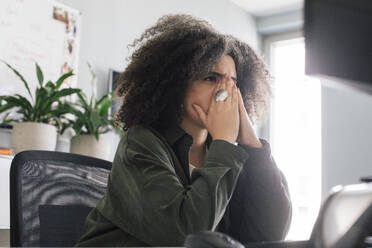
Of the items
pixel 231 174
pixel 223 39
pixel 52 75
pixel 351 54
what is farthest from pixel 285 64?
pixel 351 54

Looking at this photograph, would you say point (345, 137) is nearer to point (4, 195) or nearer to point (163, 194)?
point (4, 195)

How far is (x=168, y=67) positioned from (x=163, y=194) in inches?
15.9

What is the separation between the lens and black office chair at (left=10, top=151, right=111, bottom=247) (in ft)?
2.95

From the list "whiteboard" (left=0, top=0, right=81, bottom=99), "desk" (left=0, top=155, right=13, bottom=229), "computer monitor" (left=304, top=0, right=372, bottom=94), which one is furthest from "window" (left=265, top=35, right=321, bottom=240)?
"computer monitor" (left=304, top=0, right=372, bottom=94)

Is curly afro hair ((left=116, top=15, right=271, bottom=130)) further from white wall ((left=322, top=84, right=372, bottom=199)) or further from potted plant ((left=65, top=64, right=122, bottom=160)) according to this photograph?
white wall ((left=322, top=84, right=372, bottom=199))

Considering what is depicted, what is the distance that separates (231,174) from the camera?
0.86 m

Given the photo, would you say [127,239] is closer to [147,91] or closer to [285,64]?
[147,91]

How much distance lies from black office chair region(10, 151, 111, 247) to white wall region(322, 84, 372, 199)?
1.77m

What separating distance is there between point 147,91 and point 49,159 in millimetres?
282

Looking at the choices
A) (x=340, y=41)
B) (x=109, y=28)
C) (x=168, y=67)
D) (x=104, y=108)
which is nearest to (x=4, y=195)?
(x=104, y=108)

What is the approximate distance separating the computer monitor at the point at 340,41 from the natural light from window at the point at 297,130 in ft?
12.2

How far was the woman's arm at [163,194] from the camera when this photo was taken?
2.57ft

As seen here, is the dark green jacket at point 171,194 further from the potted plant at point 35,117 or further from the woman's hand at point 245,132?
the potted plant at point 35,117

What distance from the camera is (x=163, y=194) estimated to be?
31.8 inches
